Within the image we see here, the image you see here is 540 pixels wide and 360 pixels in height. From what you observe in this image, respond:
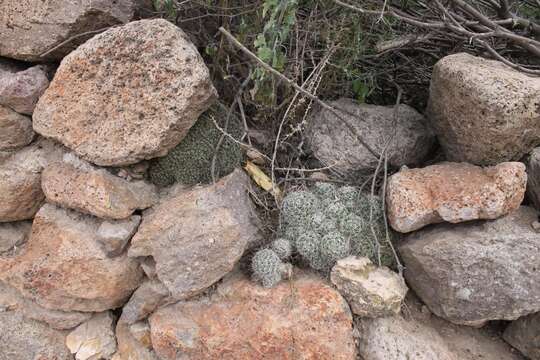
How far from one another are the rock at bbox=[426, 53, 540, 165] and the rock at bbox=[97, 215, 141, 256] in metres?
1.74

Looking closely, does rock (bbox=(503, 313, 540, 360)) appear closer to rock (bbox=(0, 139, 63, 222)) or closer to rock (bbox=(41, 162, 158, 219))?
rock (bbox=(41, 162, 158, 219))

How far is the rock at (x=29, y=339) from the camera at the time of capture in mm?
2557

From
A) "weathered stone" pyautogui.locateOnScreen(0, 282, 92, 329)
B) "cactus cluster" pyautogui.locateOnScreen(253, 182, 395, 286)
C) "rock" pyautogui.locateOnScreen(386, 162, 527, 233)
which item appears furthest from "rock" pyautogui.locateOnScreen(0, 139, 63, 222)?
"rock" pyautogui.locateOnScreen(386, 162, 527, 233)

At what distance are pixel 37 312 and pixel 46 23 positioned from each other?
1646 millimetres

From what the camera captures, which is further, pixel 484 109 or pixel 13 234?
pixel 13 234

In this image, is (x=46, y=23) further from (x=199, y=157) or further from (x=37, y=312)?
(x=37, y=312)

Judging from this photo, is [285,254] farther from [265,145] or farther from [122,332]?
[122,332]

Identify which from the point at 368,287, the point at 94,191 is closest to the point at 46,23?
the point at 94,191

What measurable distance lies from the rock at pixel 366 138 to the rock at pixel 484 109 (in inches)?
9.4

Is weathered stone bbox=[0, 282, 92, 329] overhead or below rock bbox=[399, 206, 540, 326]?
below

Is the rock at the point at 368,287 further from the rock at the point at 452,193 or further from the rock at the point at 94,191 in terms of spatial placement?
the rock at the point at 94,191

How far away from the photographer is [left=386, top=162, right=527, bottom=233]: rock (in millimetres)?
2062

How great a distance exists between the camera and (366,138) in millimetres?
2479

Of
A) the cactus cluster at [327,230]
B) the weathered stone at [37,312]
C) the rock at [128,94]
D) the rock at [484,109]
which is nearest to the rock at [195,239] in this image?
the cactus cluster at [327,230]
